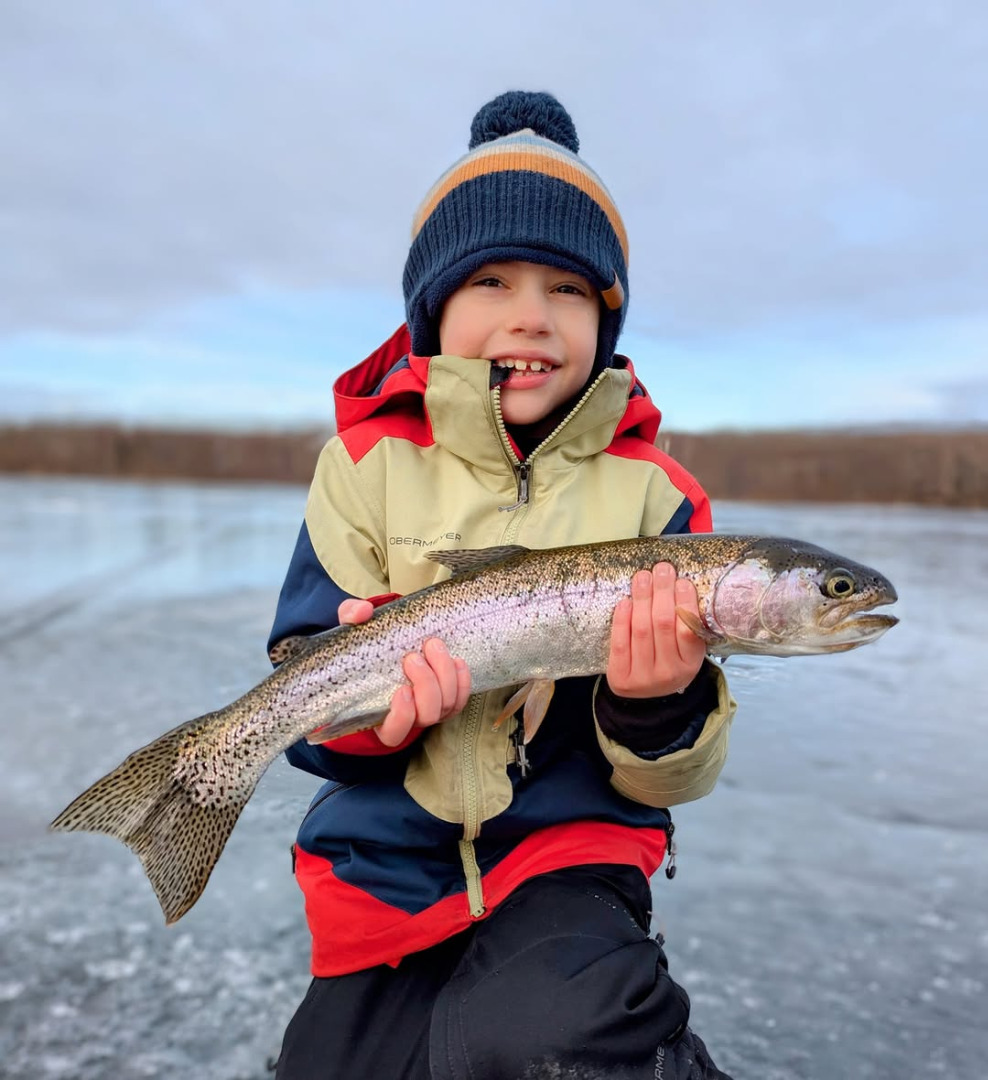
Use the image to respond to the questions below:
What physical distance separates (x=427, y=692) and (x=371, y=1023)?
90cm

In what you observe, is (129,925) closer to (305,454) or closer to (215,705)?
(215,705)

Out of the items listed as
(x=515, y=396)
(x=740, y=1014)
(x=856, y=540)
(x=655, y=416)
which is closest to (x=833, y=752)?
(x=740, y=1014)

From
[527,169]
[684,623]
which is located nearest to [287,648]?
[684,623]

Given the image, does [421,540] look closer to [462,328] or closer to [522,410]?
[522,410]

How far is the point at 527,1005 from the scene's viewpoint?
196 cm

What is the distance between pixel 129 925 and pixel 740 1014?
2.13 metres

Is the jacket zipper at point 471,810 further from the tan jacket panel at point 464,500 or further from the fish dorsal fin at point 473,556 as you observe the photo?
the fish dorsal fin at point 473,556

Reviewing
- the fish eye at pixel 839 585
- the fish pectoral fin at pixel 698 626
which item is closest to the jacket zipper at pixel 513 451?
the fish pectoral fin at pixel 698 626

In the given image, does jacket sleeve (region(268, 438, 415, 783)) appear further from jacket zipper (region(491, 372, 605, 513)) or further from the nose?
the nose

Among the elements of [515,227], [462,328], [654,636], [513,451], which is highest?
[515,227]

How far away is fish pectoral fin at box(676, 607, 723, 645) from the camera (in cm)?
207

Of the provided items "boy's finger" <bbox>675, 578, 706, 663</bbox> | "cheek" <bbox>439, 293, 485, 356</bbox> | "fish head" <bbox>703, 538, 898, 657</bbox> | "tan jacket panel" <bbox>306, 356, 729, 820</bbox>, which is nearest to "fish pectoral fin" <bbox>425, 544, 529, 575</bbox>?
"tan jacket panel" <bbox>306, 356, 729, 820</bbox>

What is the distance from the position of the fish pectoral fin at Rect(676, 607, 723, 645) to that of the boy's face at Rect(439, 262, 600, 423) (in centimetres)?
77

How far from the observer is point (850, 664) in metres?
7.02
